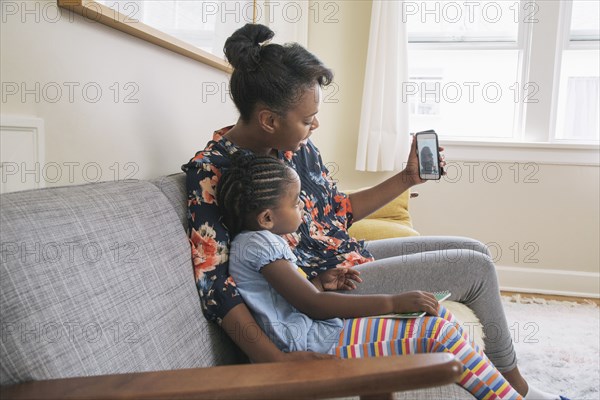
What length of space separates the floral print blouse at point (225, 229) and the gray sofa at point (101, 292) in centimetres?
4

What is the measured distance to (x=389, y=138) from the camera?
3.26 m

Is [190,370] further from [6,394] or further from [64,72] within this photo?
[64,72]

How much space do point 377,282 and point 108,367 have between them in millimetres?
758

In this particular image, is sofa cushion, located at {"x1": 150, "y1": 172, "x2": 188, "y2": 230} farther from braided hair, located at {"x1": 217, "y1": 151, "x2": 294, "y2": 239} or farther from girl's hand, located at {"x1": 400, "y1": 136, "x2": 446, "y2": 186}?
girl's hand, located at {"x1": 400, "y1": 136, "x2": 446, "y2": 186}

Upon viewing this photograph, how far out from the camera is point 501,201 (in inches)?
130

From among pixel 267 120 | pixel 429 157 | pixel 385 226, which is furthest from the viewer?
pixel 385 226

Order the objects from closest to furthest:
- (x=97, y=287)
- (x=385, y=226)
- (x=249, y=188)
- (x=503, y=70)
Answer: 1. (x=97, y=287)
2. (x=249, y=188)
3. (x=385, y=226)
4. (x=503, y=70)

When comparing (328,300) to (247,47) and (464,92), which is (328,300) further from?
(464,92)

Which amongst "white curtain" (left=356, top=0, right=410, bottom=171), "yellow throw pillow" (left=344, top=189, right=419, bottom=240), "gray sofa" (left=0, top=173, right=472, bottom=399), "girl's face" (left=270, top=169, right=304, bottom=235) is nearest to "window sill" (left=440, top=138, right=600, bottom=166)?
"white curtain" (left=356, top=0, right=410, bottom=171)

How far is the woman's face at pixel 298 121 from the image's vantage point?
1351mm

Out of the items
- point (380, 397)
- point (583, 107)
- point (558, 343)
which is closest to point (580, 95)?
point (583, 107)

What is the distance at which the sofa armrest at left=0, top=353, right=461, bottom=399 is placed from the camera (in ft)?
2.23

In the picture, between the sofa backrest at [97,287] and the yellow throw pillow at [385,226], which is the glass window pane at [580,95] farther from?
the sofa backrest at [97,287]

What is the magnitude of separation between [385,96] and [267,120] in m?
2.03
